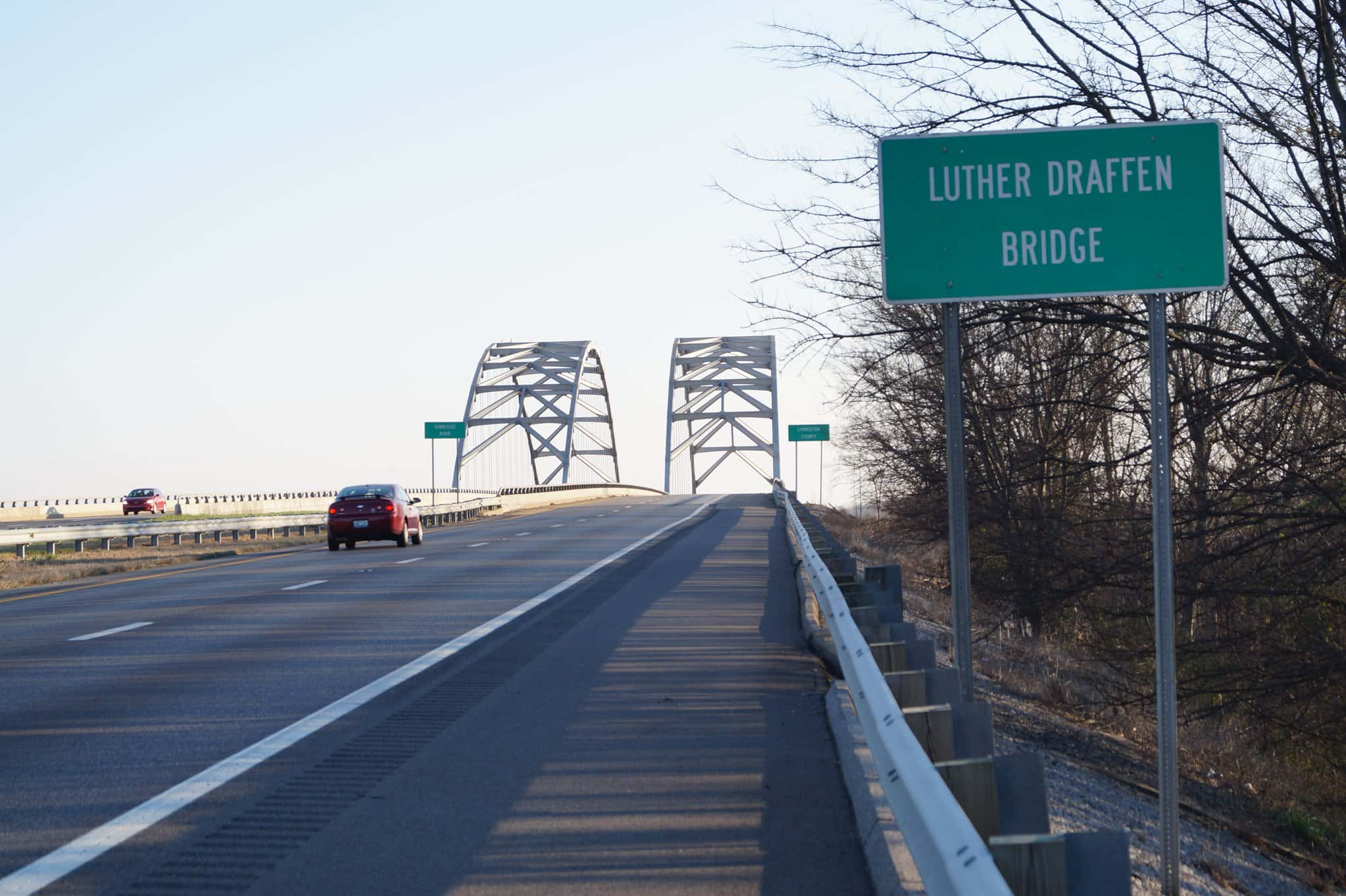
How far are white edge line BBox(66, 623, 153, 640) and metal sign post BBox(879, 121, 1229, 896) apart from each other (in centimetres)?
922

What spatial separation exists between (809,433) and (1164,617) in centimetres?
8889

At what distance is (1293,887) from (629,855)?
498 cm

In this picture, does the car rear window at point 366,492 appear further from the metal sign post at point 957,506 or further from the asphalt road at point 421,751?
the metal sign post at point 957,506

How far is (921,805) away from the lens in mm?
3566

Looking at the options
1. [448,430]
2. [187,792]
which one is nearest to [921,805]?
[187,792]

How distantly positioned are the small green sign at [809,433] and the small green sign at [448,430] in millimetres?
24332

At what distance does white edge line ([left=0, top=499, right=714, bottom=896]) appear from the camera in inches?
191

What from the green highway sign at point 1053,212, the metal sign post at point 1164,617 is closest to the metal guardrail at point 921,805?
the metal sign post at point 1164,617

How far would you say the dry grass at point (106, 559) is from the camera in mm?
23922

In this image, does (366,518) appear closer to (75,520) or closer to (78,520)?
(75,520)

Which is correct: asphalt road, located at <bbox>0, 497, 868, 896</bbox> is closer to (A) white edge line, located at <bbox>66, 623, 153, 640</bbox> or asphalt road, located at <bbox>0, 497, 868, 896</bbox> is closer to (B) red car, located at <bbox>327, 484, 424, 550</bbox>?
(A) white edge line, located at <bbox>66, 623, 153, 640</bbox>

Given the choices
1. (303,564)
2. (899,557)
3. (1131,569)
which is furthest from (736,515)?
(1131,569)

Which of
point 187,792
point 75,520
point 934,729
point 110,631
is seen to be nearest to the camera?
point 934,729

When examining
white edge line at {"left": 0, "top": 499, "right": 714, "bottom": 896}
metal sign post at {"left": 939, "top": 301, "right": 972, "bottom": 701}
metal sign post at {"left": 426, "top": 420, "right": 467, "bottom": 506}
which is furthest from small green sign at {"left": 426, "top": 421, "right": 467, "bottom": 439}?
metal sign post at {"left": 939, "top": 301, "right": 972, "bottom": 701}
